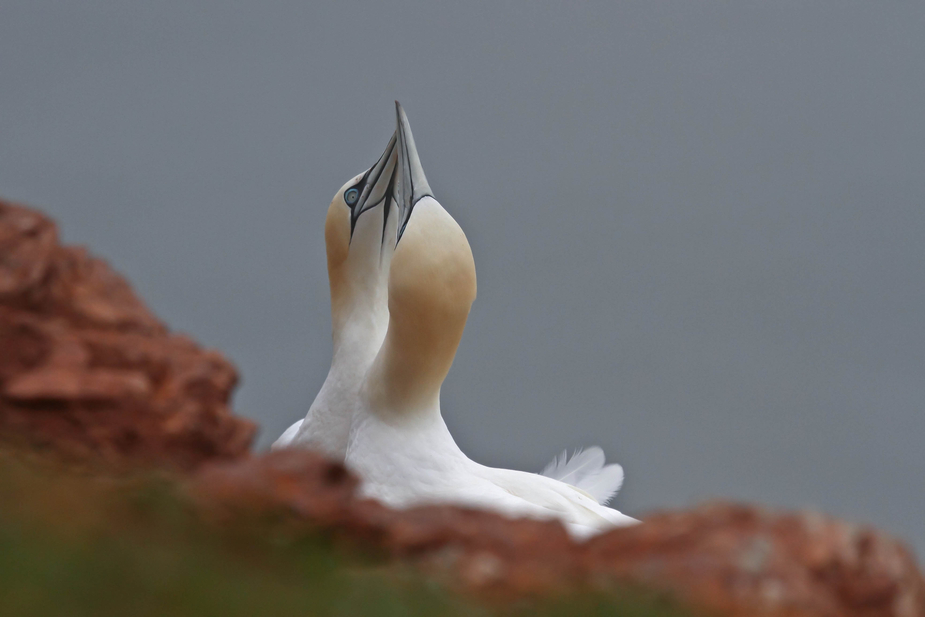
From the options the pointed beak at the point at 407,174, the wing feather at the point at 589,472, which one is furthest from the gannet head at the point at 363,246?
the wing feather at the point at 589,472

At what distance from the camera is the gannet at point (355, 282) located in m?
7.36

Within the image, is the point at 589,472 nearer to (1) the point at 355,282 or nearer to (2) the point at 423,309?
(1) the point at 355,282

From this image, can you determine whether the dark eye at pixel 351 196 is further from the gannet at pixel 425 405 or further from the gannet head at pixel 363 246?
the gannet at pixel 425 405

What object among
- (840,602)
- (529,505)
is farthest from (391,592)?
(529,505)

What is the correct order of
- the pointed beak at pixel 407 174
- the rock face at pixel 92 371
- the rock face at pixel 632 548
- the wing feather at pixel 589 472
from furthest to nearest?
the wing feather at pixel 589 472, the pointed beak at pixel 407 174, the rock face at pixel 92 371, the rock face at pixel 632 548

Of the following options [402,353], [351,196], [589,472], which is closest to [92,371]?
[402,353]

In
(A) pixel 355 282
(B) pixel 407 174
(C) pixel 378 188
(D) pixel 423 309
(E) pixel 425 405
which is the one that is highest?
(C) pixel 378 188

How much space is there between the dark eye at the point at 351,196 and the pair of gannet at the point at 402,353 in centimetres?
1

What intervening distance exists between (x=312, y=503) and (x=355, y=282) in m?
4.78

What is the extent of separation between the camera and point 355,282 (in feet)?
24.8

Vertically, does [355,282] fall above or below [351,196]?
below

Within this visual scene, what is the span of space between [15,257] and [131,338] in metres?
0.51

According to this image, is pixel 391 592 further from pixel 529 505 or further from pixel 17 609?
pixel 529 505

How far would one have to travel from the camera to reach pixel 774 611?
264 cm
